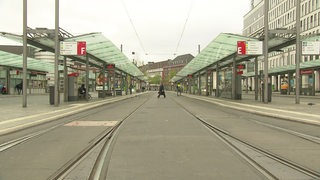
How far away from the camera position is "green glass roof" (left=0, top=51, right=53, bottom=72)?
44094 mm

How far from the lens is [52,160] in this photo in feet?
24.7

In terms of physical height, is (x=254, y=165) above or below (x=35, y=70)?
below

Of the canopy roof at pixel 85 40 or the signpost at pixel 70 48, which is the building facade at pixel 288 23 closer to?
the canopy roof at pixel 85 40

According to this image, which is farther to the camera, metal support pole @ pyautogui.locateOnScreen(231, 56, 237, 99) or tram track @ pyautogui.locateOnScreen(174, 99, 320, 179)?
metal support pole @ pyautogui.locateOnScreen(231, 56, 237, 99)

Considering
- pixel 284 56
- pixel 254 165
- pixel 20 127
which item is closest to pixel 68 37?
pixel 20 127

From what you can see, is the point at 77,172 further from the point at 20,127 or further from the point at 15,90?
the point at 15,90

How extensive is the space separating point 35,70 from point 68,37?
3487 centimetres

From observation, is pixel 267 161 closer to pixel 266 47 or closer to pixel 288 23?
pixel 266 47

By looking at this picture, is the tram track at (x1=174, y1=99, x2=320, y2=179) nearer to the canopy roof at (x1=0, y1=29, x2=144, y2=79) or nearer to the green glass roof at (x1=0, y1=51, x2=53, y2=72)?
the canopy roof at (x1=0, y1=29, x2=144, y2=79)

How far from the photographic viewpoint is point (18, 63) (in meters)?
49.3

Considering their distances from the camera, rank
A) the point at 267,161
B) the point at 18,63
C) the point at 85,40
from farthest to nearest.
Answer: the point at 18,63 → the point at 85,40 → the point at 267,161

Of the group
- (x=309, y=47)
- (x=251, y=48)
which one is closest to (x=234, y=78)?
(x=251, y=48)

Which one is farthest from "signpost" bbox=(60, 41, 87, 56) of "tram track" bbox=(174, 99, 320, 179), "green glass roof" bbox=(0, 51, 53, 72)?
"green glass roof" bbox=(0, 51, 53, 72)

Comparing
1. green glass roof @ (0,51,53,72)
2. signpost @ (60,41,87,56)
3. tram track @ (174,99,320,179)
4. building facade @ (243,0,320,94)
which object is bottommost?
tram track @ (174,99,320,179)
